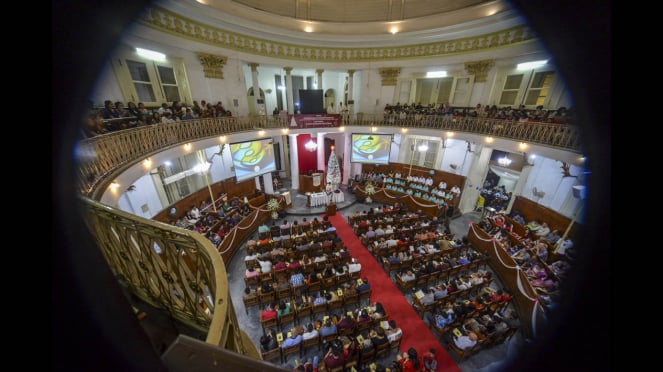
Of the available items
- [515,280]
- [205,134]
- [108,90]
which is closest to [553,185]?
[515,280]

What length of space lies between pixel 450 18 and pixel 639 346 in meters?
15.1

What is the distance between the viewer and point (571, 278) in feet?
3.93

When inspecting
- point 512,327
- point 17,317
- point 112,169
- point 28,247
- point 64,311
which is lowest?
point 512,327

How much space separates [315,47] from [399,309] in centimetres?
1412

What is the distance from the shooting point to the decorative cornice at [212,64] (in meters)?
10.4

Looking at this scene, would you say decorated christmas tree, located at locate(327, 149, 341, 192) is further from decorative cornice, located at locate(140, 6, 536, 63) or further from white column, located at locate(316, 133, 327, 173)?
decorative cornice, located at locate(140, 6, 536, 63)

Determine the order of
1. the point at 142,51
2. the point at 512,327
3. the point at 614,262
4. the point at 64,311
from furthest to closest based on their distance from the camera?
the point at 142,51 < the point at 512,327 < the point at 614,262 < the point at 64,311

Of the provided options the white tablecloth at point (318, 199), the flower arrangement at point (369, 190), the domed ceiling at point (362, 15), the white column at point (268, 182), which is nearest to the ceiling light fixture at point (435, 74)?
the domed ceiling at point (362, 15)

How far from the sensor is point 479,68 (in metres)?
11.8

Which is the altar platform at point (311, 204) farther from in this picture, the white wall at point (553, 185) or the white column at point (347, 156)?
the white wall at point (553, 185)

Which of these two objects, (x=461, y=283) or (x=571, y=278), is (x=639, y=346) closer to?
(x=571, y=278)

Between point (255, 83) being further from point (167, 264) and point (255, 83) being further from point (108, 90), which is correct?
point (167, 264)

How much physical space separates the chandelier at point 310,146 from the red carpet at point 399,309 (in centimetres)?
728

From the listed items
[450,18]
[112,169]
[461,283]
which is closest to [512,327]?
[461,283]
